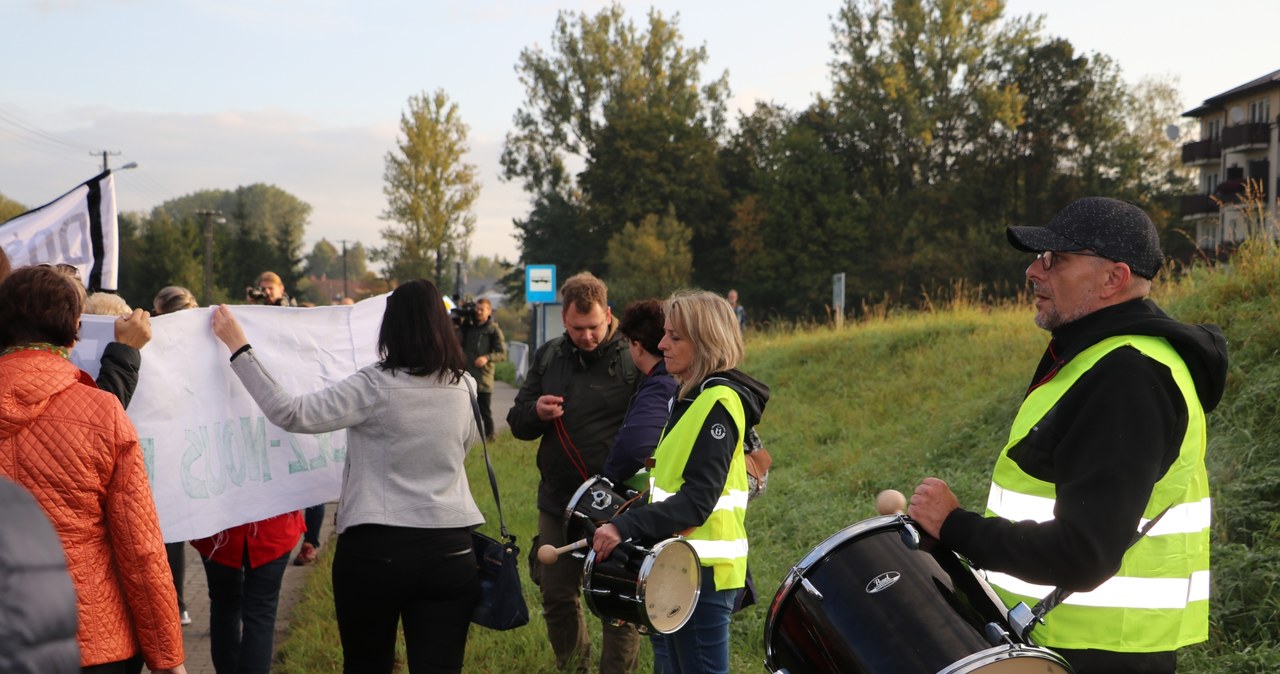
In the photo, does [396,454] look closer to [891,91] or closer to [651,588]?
[651,588]

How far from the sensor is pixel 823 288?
5322cm

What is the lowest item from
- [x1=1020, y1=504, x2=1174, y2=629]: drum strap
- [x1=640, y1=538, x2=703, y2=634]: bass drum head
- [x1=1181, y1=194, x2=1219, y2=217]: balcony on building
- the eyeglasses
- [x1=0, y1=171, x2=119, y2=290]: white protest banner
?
[x1=640, y1=538, x2=703, y2=634]: bass drum head

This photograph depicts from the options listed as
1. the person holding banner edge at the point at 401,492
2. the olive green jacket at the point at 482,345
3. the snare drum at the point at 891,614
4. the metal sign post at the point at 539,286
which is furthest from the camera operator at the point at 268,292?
the metal sign post at the point at 539,286

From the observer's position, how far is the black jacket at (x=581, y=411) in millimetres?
5375

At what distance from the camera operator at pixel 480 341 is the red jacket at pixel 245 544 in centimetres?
825

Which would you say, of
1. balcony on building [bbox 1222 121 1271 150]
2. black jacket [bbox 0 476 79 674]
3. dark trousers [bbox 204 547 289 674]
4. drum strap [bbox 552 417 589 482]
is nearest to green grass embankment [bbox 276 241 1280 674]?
dark trousers [bbox 204 547 289 674]

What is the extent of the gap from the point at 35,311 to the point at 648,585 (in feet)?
6.72

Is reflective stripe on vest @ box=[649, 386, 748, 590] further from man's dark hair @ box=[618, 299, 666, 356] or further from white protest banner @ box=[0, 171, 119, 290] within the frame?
white protest banner @ box=[0, 171, 119, 290]

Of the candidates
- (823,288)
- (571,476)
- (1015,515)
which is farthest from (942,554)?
(823,288)

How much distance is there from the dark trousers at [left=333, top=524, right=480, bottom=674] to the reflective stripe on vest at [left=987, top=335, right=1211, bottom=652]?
7.26 feet

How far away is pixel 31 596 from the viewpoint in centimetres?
132

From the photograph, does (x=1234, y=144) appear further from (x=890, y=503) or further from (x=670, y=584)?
(x=890, y=503)

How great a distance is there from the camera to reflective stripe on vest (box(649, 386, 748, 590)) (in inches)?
150

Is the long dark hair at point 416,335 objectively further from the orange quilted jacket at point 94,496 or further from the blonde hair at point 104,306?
the blonde hair at point 104,306
